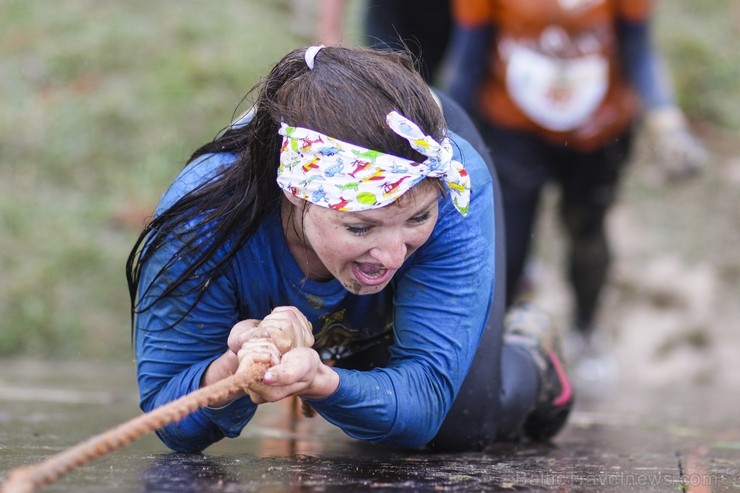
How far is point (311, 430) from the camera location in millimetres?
3510

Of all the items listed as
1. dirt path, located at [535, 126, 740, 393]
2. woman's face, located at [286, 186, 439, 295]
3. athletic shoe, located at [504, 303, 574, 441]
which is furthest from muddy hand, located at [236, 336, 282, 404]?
dirt path, located at [535, 126, 740, 393]

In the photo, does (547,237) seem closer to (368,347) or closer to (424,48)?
(424,48)

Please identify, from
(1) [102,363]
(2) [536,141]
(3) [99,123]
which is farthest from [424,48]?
(3) [99,123]

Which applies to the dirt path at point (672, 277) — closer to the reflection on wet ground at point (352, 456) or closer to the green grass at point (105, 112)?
the green grass at point (105, 112)

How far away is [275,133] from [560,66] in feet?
8.04

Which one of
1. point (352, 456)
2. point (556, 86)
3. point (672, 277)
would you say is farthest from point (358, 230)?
point (672, 277)

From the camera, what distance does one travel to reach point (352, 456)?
2.65 meters

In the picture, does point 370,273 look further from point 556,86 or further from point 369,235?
point 556,86

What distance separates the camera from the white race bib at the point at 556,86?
4.41m

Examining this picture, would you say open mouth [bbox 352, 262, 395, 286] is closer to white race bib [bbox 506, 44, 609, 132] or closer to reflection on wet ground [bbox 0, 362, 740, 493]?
reflection on wet ground [bbox 0, 362, 740, 493]

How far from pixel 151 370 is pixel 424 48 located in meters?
3.25

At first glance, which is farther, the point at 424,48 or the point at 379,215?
the point at 424,48

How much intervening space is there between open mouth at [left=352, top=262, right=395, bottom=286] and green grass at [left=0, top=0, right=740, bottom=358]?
12.3 ft

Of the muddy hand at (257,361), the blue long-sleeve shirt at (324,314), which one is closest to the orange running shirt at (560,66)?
the blue long-sleeve shirt at (324,314)
